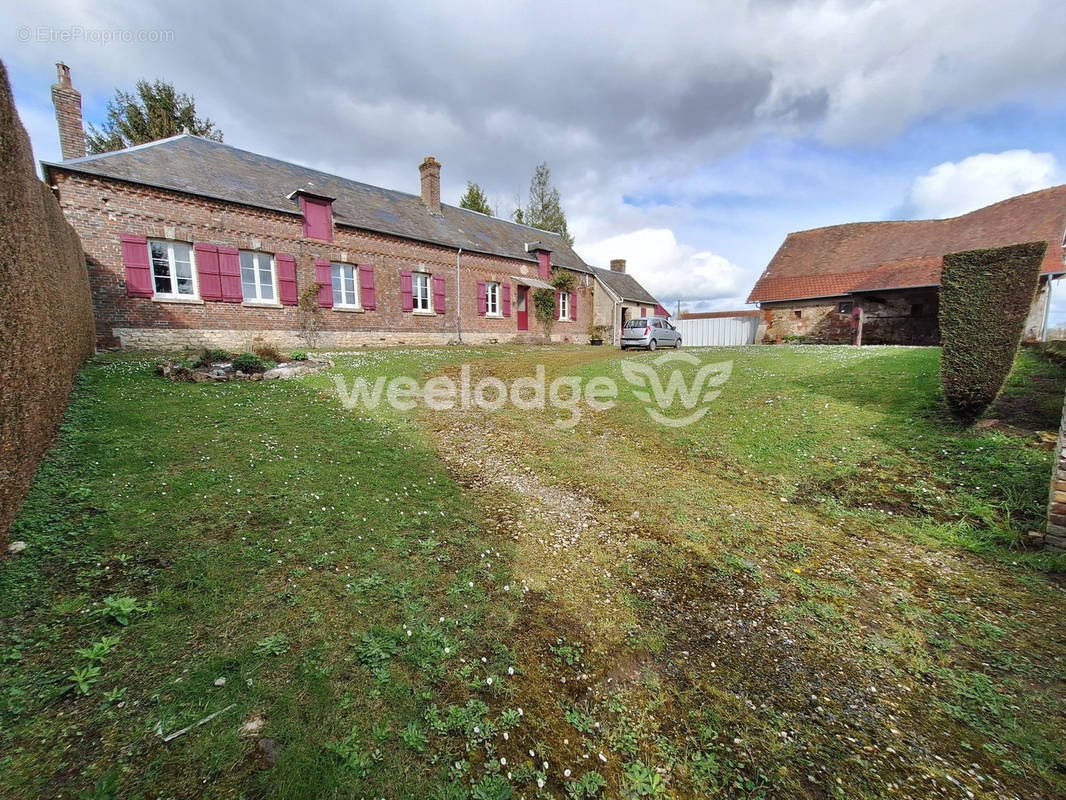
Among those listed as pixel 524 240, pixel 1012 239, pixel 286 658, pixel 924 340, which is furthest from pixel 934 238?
pixel 286 658

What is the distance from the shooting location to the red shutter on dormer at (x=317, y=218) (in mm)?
15336

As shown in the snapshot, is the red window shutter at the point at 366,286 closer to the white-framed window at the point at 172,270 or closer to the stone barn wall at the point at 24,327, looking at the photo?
the white-framed window at the point at 172,270

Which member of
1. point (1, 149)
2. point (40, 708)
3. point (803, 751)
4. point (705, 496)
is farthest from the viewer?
point (705, 496)

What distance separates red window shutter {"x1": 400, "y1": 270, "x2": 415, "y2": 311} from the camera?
18250mm

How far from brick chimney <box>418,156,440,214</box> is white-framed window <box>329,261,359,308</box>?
668 cm

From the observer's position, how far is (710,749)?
2.23 metres

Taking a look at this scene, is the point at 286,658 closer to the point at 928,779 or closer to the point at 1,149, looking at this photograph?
the point at 928,779

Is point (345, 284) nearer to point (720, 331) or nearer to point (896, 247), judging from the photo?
point (720, 331)

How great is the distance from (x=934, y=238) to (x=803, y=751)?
2801 centimetres

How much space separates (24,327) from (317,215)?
44.5 feet

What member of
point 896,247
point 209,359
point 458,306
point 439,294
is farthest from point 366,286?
point 896,247

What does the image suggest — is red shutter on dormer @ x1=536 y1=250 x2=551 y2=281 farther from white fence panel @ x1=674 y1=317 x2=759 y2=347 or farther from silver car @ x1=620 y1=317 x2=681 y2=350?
white fence panel @ x1=674 y1=317 x2=759 y2=347

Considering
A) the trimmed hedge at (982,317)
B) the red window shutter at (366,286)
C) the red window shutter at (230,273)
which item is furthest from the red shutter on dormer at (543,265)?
the trimmed hedge at (982,317)

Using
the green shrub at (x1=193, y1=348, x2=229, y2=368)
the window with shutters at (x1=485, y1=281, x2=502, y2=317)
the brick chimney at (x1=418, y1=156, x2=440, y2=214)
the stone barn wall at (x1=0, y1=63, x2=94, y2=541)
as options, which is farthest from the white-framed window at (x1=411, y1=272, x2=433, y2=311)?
the stone barn wall at (x1=0, y1=63, x2=94, y2=541)
